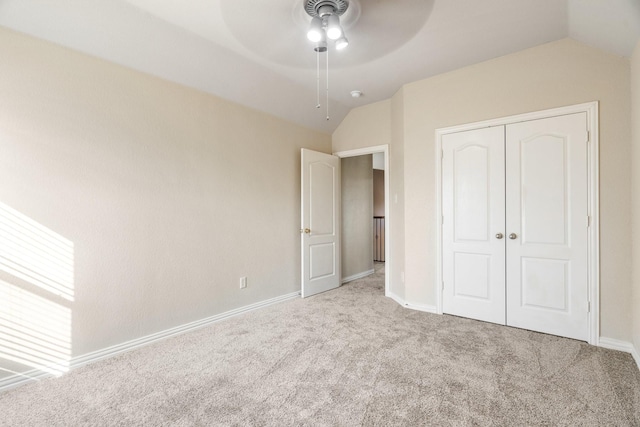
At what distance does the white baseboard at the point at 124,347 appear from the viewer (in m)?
1.98

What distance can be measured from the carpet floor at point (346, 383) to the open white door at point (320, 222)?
1.25 metres

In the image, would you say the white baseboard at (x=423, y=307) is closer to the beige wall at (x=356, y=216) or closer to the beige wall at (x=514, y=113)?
the beige wall at (x=514, y=113)

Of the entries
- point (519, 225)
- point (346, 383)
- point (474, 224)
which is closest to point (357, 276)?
point (474, 224)

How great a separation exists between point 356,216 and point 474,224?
2.39 metres

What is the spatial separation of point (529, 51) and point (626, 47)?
672mm

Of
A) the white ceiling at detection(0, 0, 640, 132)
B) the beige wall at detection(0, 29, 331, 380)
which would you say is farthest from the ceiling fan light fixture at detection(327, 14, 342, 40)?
the beige wall at detection(0, 29, 331, 380)

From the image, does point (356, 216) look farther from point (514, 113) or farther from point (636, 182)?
point (636, 182)

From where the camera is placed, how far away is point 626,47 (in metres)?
2.23

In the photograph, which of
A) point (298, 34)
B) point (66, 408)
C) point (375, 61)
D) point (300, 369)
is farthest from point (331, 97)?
point (66, 408)

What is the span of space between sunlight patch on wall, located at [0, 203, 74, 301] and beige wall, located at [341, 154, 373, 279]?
11.6 feet

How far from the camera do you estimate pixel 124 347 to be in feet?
7.97

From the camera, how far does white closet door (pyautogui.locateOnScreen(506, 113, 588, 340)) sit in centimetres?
254

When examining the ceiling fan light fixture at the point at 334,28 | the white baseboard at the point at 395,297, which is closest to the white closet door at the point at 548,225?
the white baseboard at the point at 395,297

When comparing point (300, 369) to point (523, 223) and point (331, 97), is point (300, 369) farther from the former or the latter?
point (331, 97)
